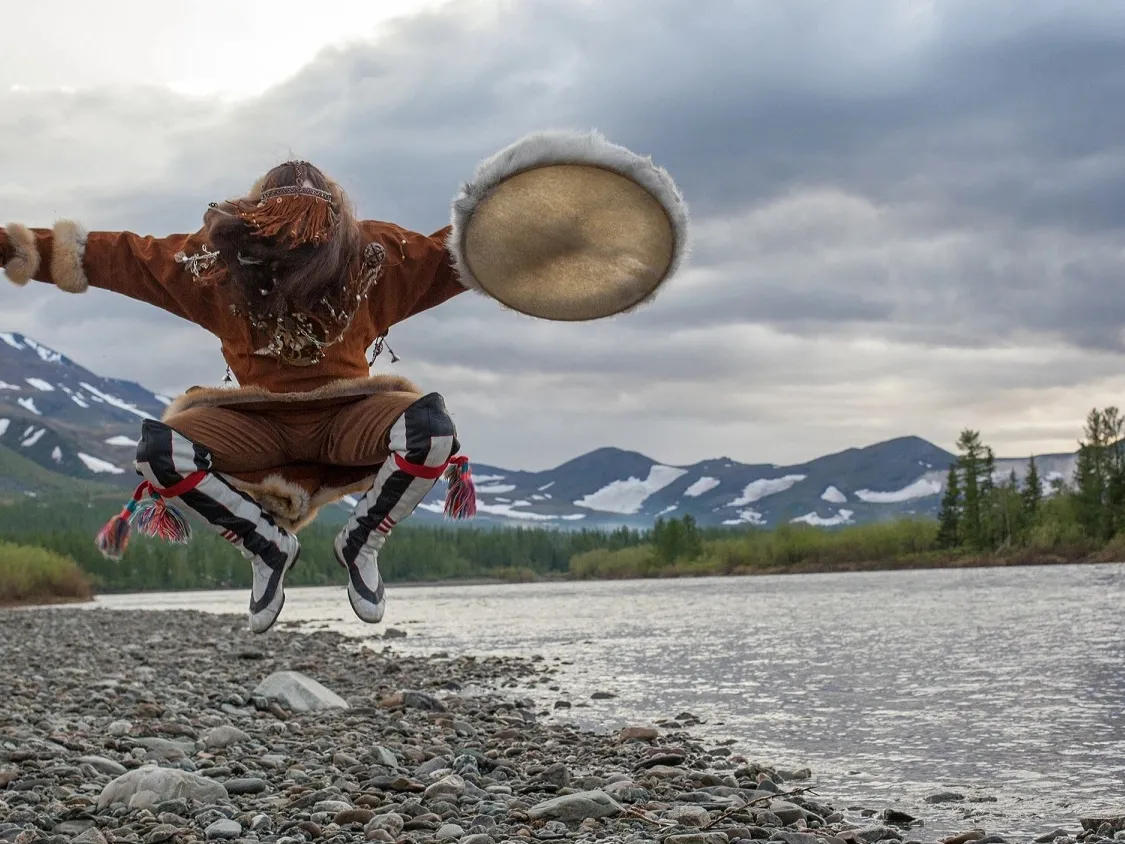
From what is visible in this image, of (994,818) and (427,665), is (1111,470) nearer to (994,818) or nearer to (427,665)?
(427,665)

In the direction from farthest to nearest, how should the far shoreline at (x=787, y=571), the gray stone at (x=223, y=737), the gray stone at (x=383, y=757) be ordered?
the far shoreline at (x=787, y=571)
the gray stone at (x=223, y=737)
the gray stone at (x=383, y=757)

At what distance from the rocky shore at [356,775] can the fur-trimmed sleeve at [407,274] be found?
3.64m

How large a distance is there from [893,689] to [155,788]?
16239 millimetres

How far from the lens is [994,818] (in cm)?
1172

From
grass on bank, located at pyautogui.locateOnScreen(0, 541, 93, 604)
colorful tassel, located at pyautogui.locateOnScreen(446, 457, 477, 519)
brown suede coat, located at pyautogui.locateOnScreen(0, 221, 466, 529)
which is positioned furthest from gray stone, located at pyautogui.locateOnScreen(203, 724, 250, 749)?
grass on bank, located at pyautogui.locateOnScreen(0, 541, 93, 604)

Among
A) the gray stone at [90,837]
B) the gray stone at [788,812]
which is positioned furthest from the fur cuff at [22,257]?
the gray stone at [788,812]

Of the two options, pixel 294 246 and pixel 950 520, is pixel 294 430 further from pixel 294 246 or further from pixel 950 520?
pixel 950 520

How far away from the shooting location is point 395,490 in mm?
6371

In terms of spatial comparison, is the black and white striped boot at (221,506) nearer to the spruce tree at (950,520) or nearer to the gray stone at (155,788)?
the gray stone at (155,788)

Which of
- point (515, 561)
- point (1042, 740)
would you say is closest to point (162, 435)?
point (1042, 740)

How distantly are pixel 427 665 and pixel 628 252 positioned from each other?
2238cm

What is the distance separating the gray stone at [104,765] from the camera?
10.2m

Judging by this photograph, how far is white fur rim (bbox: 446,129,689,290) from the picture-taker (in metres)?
6.07

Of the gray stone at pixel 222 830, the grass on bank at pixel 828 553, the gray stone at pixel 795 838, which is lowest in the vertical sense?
the gray stone at pixel 795 838
